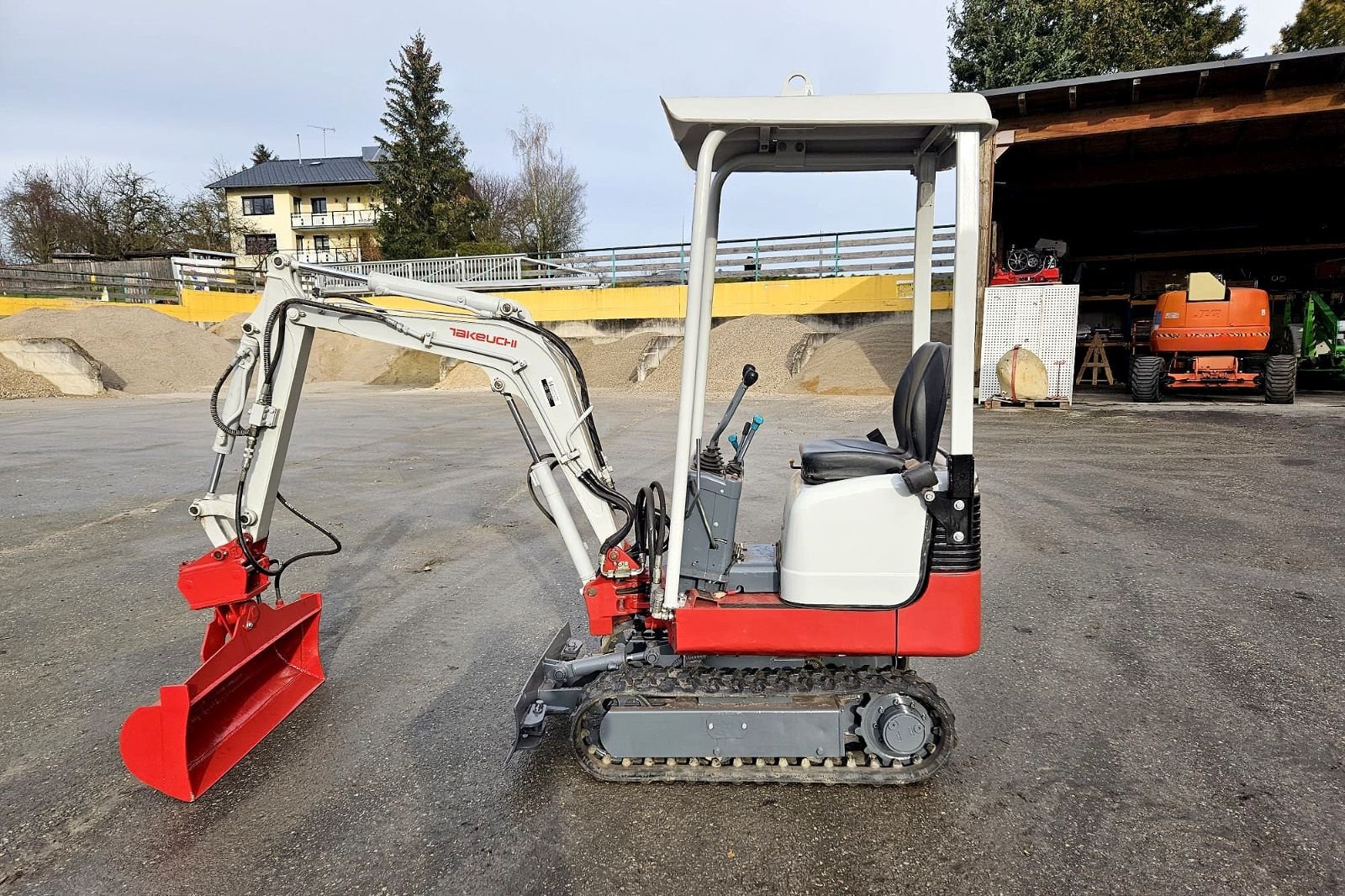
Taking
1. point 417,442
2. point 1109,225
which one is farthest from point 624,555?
point 1109,225

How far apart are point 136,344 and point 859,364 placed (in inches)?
757

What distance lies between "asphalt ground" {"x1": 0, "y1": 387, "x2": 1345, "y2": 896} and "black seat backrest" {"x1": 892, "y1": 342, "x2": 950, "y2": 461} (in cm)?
127

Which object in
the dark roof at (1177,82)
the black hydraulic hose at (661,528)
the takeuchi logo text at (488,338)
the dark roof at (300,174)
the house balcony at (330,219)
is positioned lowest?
the black hydraulic hose at (661,528)

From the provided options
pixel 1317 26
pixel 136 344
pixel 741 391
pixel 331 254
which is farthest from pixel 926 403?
pixel 331 254

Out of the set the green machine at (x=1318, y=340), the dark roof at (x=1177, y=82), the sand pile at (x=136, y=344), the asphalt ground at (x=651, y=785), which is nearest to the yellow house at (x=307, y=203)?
the sand pile at (x=136, y=344)

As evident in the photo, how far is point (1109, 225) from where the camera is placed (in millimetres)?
20234

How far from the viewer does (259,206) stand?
58.3 m

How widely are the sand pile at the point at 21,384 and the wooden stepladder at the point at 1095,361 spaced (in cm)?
2329

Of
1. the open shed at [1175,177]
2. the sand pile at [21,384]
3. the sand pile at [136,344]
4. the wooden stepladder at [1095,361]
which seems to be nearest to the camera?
the open shed at [1175,177]

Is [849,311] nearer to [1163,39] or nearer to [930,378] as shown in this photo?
[1163,39]

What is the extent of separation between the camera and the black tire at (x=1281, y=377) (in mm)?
12930

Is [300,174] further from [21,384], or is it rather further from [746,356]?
[746,356]

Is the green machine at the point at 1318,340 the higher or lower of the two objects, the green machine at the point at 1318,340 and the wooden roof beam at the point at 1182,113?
the lower

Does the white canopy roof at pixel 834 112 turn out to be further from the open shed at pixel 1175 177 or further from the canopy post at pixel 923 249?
the open shed at pixel 1175 177
